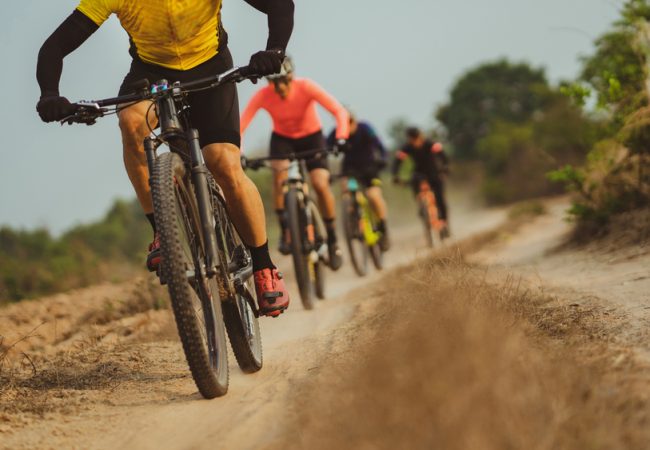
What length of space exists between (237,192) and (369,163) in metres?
7.21

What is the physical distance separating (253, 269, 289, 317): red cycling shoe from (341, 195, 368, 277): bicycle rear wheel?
18.8ft

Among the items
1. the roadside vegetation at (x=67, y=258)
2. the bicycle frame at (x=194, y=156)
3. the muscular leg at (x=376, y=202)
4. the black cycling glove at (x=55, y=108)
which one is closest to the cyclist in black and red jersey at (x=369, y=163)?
the muscular leg at (x=376, y=202)

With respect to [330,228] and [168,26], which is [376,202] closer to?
[330,228]

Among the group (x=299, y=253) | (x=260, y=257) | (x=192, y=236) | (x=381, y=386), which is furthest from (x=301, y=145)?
(x=381, y=386)

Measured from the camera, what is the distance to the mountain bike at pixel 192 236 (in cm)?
315

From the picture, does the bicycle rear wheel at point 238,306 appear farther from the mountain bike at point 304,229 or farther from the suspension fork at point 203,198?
the mountain bike at point 304,229

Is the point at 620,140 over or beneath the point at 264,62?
beneath

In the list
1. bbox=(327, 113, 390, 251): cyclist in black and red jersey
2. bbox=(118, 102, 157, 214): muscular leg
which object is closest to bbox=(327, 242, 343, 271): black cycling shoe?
bbox=(327, 113, 390, 251): cyclist in black and red jersey

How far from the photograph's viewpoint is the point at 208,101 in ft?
12.6

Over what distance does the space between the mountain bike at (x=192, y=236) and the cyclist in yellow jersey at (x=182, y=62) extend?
4.0 inches

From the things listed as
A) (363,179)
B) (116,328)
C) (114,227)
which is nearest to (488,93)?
(114,227)

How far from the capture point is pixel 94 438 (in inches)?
122

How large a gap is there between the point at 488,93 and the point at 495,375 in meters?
64.2

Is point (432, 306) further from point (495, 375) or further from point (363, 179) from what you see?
point (363, 179)
